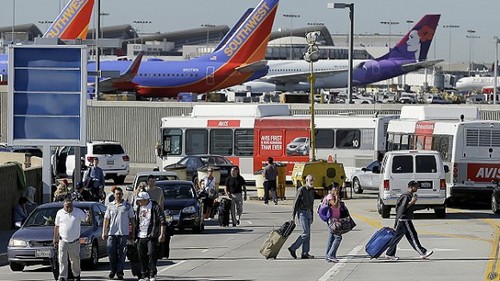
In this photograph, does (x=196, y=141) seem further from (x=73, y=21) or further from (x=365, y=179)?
(x=73, y=21)

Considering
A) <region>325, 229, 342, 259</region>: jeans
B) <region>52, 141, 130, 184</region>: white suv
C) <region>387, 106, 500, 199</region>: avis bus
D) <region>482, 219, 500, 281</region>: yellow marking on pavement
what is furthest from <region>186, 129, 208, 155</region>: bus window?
<region>325, 229, 342, 259</region>: jeans

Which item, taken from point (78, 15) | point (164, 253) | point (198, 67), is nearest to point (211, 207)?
point (164, 253)

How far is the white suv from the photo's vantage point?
48.2 m

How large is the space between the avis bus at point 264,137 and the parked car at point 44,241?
81.8 feet

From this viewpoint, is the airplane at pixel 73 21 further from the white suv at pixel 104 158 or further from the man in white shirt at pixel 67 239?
the man in white shirt at pixel 67 239

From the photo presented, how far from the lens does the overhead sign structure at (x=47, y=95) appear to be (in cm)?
2812

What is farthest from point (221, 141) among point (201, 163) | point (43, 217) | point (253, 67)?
point (253, 67)

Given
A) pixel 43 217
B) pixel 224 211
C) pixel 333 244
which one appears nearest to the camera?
pixel 333 244

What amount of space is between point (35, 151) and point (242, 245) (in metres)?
26.3

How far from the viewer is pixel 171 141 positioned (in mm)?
50469

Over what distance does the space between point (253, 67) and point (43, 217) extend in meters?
54.9

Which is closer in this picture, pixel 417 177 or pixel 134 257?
pixel 134 257

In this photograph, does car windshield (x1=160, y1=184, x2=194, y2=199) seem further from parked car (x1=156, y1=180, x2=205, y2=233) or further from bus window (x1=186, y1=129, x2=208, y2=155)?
bus window (x1=186, y1=129, x2=208, y2=155)

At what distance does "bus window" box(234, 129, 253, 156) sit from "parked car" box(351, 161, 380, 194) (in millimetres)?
5721
